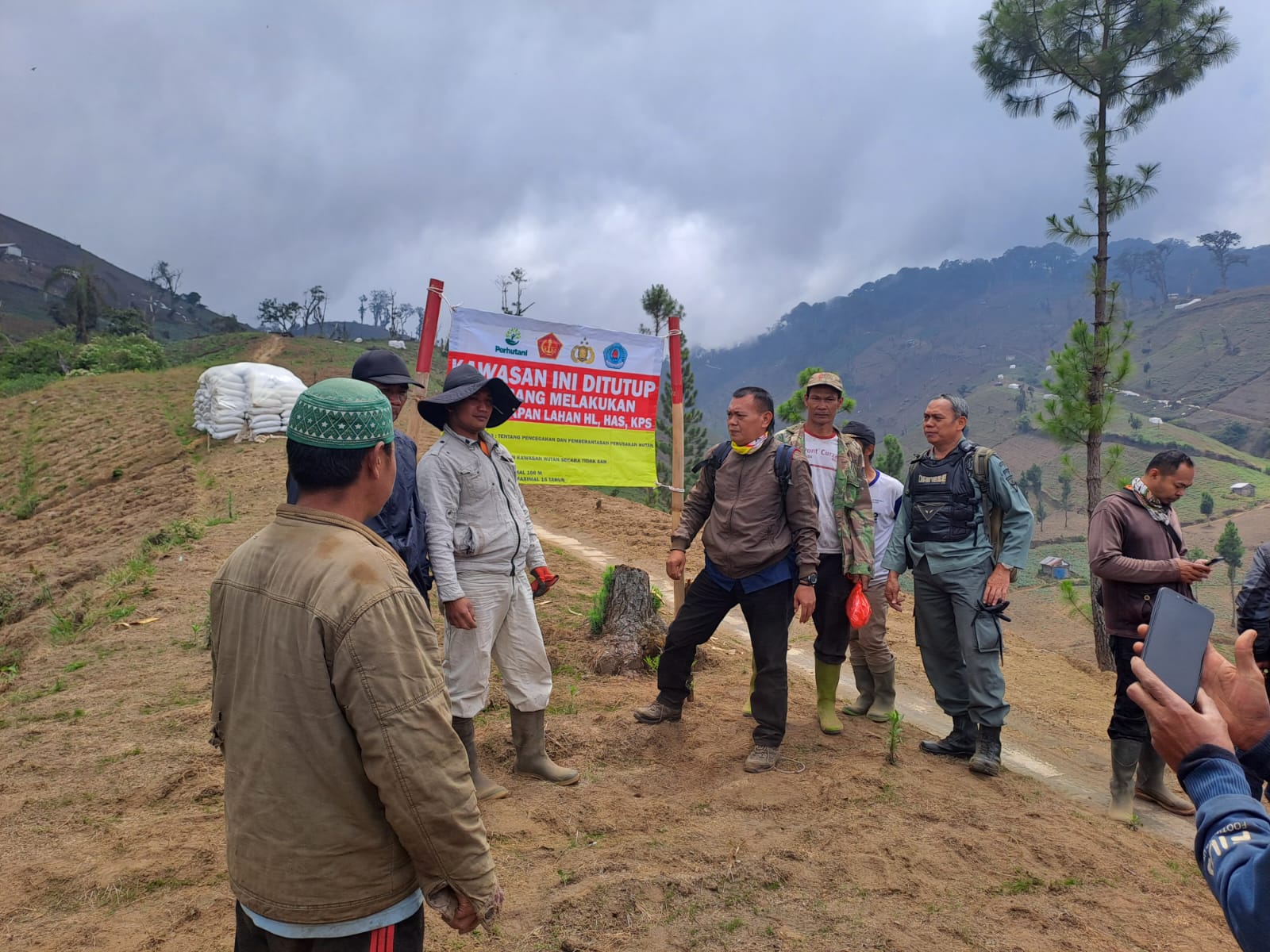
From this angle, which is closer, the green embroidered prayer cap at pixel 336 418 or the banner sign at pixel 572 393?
the green embroidered prayer cap at pixel 336 418

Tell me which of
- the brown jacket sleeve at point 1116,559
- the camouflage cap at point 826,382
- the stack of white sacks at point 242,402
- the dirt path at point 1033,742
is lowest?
the dirt path at point 1033,742

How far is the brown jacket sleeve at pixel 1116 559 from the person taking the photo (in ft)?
11.4

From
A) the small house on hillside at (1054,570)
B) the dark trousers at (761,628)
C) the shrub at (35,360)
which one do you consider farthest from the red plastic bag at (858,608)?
the shrub at (35,360)

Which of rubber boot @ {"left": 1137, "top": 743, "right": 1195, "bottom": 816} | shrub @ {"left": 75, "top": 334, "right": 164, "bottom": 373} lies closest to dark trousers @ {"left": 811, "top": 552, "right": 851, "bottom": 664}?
rubber boot @ {"left": 1137, "top": 743, "right": 1195, "bottom": 816}

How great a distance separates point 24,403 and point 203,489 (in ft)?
53.2

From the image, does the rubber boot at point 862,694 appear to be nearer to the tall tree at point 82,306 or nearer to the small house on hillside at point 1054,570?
the small house on hillside at point 1054,570

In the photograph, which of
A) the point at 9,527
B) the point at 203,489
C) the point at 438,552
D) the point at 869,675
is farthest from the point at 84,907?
the point at 9,527

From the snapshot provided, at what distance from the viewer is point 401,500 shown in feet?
10.2

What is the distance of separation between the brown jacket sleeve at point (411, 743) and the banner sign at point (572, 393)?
3302 mm

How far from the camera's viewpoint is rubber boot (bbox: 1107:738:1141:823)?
11.8 ft

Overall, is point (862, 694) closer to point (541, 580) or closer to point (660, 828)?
point (660, 828)

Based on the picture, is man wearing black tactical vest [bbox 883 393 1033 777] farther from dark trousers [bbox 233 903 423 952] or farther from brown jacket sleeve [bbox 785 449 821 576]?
dark trousers [bbox 233 903 423 952]

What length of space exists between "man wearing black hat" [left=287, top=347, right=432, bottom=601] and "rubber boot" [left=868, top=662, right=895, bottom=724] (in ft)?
9.48

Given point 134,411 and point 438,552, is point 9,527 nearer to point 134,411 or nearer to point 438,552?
point 134,411
